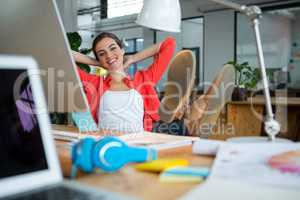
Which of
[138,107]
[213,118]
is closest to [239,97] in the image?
[213,118]

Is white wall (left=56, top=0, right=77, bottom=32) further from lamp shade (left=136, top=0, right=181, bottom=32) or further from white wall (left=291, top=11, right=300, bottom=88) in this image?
white wall (left=291, top=11, right=300, bottom=88)

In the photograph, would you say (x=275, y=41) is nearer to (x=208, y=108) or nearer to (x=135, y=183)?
(x=208, y=108)

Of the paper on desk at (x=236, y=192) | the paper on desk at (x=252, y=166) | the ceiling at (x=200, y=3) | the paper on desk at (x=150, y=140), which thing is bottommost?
the paper on desk at (x=150, y=140)

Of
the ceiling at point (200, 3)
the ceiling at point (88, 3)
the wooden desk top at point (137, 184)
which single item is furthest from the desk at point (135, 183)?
the ceiling at point (88, 3)

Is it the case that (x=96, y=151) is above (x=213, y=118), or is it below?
above

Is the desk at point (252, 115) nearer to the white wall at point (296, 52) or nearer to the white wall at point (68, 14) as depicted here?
the white wall at point (296, 52)

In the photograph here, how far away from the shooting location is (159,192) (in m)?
0.48

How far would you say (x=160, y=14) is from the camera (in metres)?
1.05

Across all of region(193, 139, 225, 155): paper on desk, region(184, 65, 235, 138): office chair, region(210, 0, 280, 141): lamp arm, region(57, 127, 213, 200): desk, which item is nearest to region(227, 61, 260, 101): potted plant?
region(184, 65, 235, 138): office chair

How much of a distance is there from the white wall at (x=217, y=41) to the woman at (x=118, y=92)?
4.58 meters

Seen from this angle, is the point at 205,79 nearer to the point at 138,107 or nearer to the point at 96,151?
the point at 138,107

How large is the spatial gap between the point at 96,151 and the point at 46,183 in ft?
0.36

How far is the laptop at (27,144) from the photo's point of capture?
18.4 inches

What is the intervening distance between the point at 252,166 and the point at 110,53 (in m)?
1.20
